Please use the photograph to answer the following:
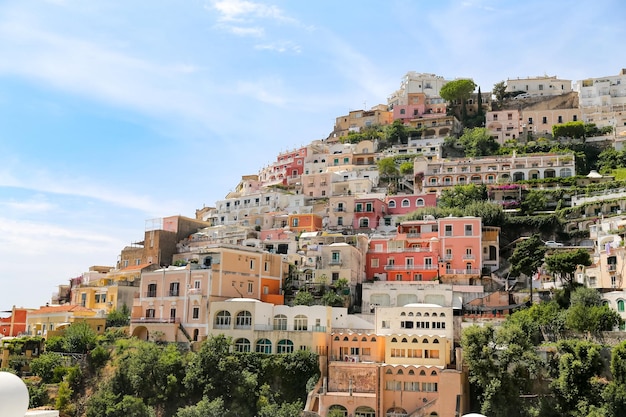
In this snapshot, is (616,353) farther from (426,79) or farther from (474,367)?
(426,79)

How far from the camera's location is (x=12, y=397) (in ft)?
41.7

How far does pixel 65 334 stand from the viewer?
4847 cm

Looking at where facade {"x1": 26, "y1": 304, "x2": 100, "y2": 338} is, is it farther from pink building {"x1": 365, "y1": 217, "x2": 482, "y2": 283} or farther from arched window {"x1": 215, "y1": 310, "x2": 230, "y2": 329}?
pink building {"x1": 365, "y1": 217, "x2": 482, "y2": 283}

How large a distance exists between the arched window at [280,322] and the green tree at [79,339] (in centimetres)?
1379

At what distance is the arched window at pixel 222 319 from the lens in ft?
143

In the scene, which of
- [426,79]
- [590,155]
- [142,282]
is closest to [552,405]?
[142,282]

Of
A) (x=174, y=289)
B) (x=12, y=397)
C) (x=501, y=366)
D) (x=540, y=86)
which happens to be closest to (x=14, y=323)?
(x=174, y=289)

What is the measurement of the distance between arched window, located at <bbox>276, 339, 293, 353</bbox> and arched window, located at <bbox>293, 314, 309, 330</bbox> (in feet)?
4.46

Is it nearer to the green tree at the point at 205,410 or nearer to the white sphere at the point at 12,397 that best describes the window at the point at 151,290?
the green tree at the point at 205,410

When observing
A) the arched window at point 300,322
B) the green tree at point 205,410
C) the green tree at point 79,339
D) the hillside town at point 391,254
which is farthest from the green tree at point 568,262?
the green tree at point 79,339

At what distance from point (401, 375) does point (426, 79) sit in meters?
67.5

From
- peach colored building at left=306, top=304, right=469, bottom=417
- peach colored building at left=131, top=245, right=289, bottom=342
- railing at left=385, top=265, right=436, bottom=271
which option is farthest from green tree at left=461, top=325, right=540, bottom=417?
peach colored building at left=131, top=245, right=289, bottom=342

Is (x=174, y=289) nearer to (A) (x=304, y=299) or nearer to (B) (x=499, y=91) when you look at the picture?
(A) (x=304, y=299)

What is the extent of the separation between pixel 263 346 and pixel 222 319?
11.9ft
